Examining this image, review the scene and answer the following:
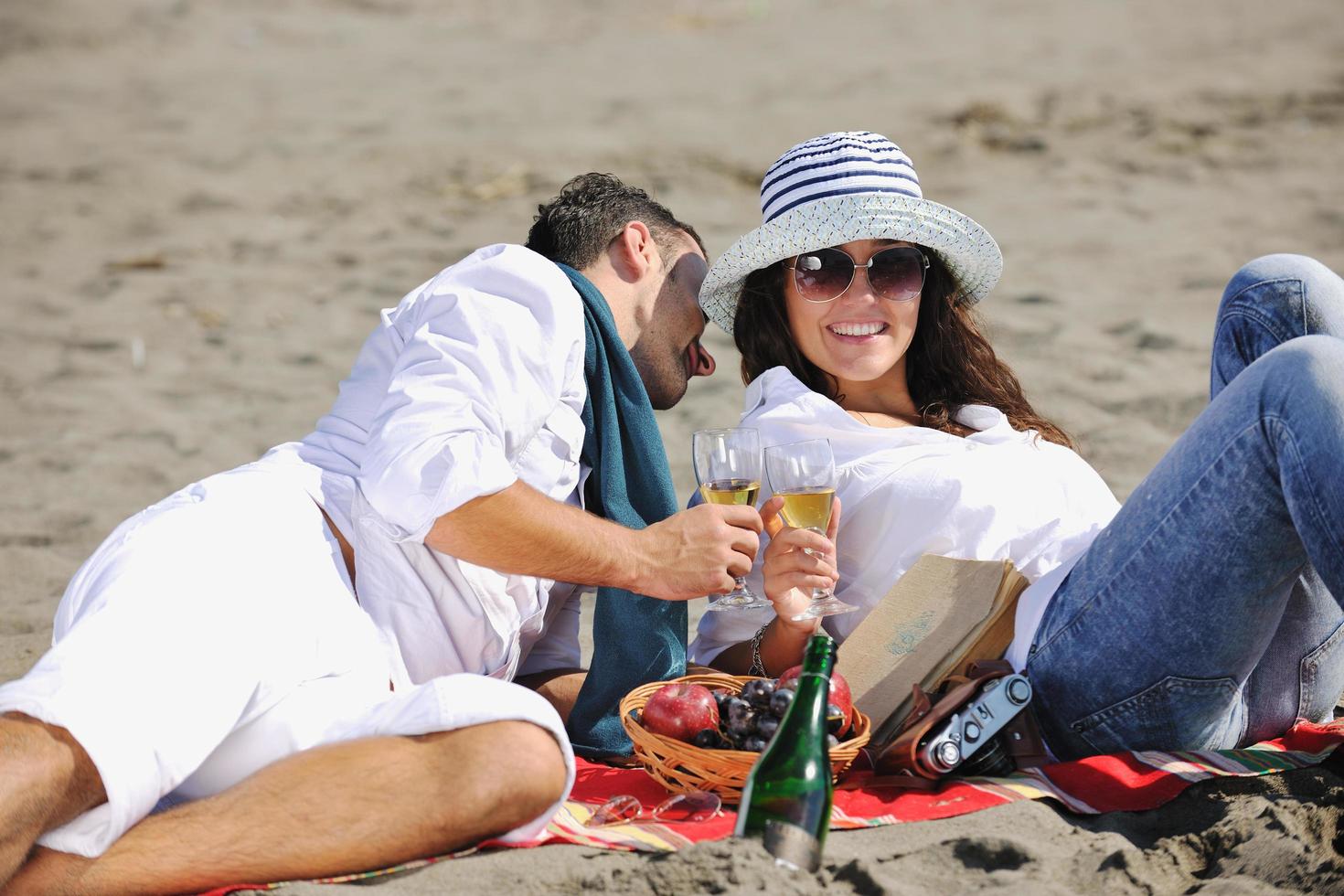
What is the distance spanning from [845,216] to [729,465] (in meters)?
0.88

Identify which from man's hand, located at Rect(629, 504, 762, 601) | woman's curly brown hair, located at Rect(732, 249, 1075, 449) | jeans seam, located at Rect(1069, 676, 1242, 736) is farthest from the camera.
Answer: woman's curly brown hair, located at Rect(732, 249, 1075, 449)

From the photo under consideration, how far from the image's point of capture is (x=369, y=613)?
316 centimetres

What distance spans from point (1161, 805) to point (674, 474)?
3.38 meters

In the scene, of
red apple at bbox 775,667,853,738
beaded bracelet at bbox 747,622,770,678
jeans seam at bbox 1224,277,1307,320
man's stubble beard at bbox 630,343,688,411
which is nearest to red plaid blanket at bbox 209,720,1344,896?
red apple at bbox 775,667,853,738

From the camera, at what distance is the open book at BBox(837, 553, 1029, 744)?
3361 mm

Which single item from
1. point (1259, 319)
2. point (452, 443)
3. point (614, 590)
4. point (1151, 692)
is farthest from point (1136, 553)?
point (452, 443)

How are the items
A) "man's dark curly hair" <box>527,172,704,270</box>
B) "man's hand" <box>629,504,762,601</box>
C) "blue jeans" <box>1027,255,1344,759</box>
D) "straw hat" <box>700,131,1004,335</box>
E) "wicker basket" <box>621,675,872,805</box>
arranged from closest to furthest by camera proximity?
"blue jeans" <box>1027,255,1344,759</box>, "wicker basket" <box>621,675,872,805</box>, "man's hand" <box>629,504,762,601</box>, "straw hat" <box>700,131,1004,335</box>, "man's dark curly hair" <box>527,172,704,270</box>

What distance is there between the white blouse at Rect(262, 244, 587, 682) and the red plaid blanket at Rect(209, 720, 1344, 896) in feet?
1.63

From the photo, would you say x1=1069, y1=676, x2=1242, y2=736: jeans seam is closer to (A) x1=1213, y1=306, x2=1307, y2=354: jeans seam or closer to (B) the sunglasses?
(A) x1=1213, y1=306, x2=1307, y2=354: jeans seam

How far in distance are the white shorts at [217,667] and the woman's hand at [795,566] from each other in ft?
2.57

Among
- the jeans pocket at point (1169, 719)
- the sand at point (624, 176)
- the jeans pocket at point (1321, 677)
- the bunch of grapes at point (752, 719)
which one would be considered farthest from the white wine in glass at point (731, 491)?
the jeans pocket at point (1321, 677)

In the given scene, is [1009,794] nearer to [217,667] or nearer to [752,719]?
[752,719]

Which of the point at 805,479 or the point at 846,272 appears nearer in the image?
the point at 805,479

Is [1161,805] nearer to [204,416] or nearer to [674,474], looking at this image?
[674,474]
